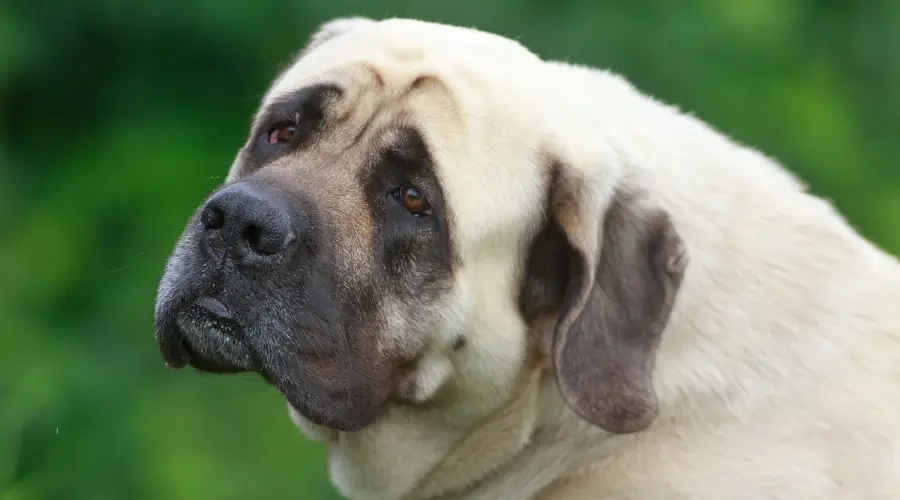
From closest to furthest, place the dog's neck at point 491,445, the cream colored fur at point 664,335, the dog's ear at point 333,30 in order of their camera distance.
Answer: the cream colored fur at point 664,335, the dog's neck at point 491,445, the dog's ear at point 333,30

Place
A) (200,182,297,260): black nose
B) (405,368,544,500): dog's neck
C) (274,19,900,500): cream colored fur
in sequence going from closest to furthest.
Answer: (200,182,297,260): black nose → (274,19,900,500): cream colored fur → (405,368,544,500): dog's neck

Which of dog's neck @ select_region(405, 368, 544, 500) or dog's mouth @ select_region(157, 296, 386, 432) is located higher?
dog's mouth @ select_region(157, 296, 386, 432)

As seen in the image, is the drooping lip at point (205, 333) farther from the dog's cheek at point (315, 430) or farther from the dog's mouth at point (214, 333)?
the dog's cheek at point (315, 430)

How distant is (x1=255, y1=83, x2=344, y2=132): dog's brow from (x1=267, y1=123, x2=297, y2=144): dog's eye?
21 mm

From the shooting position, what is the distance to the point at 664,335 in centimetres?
305

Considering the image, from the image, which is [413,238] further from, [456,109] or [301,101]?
[301,101]

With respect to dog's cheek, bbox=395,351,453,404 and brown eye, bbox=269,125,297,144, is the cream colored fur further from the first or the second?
brown eye, bbox=269,125,297,144

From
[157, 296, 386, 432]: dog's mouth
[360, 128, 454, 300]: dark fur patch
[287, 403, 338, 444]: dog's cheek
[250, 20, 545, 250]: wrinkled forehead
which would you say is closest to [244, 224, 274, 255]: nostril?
[157, 296, 386, 432]: dog's mouth

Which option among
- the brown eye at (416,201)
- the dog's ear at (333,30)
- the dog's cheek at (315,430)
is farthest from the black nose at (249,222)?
the dog's ear at (333,30)

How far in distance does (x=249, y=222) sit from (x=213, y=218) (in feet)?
0.33

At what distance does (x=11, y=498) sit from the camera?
3.25 meters

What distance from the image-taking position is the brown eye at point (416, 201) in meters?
3.00

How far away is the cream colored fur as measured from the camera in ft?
9.76

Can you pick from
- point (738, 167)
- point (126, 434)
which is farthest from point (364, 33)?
point (126, 434)
